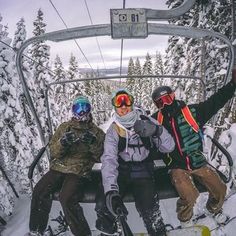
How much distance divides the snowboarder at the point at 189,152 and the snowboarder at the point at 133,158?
234mm

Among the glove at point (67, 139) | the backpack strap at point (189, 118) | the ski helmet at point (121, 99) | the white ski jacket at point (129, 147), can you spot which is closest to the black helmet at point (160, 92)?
the backpack strap at point (189, 118)

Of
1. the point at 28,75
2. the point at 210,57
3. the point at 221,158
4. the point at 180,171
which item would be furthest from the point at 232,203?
the point at 28,75

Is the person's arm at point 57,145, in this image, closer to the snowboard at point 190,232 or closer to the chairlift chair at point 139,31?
the chairlift chair at point 139,31

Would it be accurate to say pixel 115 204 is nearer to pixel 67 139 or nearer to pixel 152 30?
pixel 67 139

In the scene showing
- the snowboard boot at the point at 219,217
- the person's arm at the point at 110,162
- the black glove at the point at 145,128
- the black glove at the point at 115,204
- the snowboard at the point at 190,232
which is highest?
the black glove at the point at 145,128

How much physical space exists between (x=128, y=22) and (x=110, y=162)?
4.74 ft

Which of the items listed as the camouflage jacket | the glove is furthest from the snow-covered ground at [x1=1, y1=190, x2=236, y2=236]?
the glove

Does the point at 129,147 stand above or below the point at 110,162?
above

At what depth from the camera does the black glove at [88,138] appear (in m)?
4.00

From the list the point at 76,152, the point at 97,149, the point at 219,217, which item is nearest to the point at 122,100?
the point at 97,149

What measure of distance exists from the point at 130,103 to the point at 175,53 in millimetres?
16299

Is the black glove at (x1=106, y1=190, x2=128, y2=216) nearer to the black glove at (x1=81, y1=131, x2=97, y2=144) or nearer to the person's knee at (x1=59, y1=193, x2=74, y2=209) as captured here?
the person's knee at (x1=59, y1=193, x2=74, y2=209)

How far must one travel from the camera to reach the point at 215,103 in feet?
13.3

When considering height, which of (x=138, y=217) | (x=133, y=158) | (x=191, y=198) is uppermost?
(x=133, y=158)
